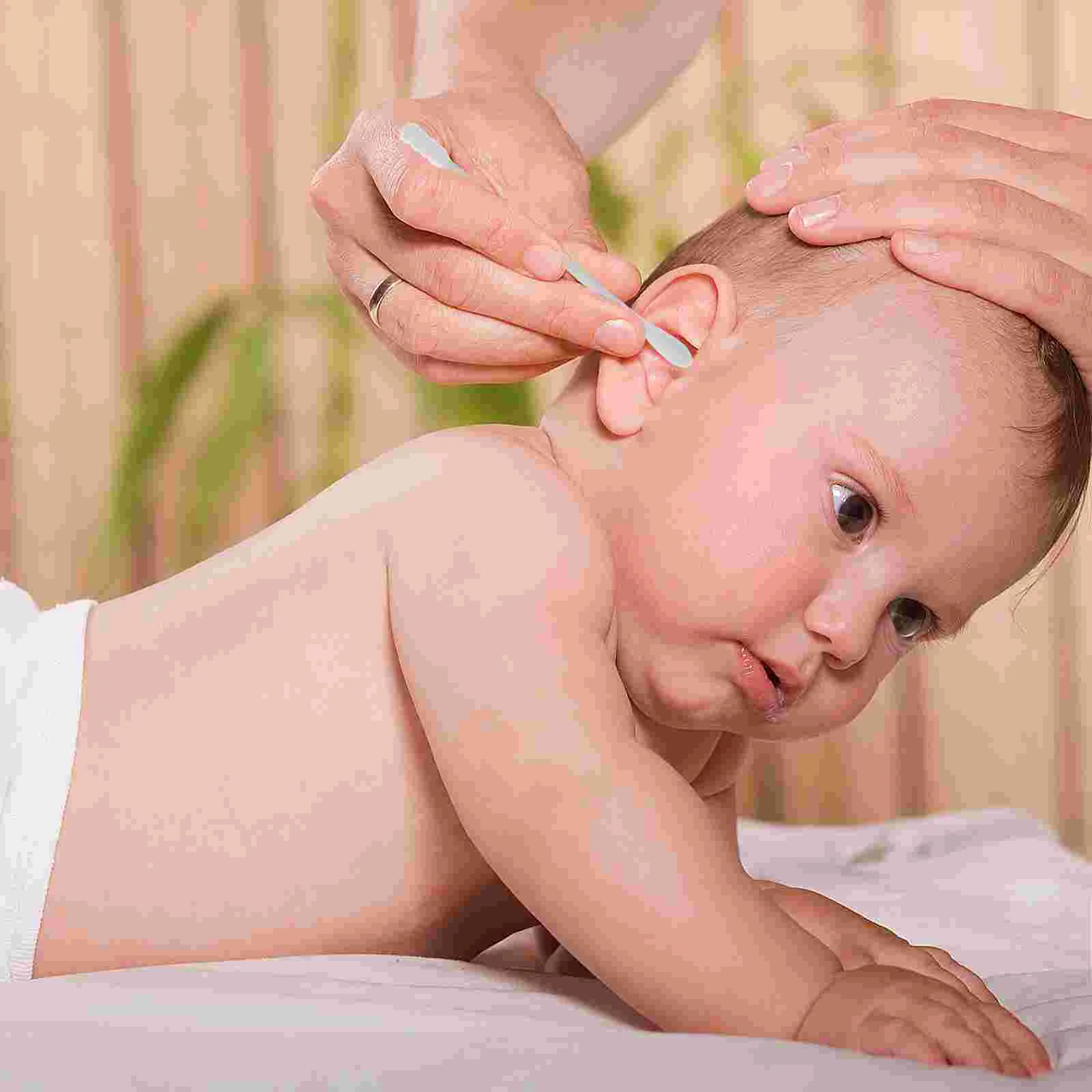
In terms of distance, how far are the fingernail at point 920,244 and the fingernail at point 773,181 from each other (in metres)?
0.11

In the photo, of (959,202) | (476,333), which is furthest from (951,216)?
(476,333)

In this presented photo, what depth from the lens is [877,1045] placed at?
2.32 ft

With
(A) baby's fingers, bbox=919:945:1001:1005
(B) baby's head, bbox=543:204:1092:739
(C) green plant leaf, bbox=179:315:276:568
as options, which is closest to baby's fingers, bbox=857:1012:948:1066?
(A) baby's fingers, bbox=919:945:1001:1005

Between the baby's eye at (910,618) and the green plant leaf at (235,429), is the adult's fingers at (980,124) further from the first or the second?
the green plant leaf at (235,429)

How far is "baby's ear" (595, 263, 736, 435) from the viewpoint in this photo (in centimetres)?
97

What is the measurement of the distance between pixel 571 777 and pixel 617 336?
1.09ft

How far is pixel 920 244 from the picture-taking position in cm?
91

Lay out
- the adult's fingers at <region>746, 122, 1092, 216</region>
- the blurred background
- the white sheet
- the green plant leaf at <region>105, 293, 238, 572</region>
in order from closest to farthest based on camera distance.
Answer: the white sheet → the adult's fingers at <region>746, 122, 1092, 216</region> → the green plant leaf at <region>105, 293, 238, 572</region> → the blurred background

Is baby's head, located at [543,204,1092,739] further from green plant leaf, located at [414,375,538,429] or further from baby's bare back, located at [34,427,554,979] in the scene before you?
green plant leaf, located at [414,375,538,429]

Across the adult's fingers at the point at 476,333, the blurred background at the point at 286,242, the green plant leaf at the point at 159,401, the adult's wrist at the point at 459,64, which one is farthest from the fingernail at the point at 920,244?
the blurred background at the point at 286,242

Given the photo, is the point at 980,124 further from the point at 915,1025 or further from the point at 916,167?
the point at 915,1025

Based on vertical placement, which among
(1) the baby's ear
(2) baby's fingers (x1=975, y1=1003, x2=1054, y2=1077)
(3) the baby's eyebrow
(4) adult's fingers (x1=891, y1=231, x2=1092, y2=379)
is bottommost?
(2) baby's fingers (x1=975, y1=1003, x2=1054, y2=1077)

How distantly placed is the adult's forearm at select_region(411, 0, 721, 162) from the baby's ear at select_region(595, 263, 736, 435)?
1.20 ft

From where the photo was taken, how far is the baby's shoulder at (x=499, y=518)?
33.6 inches
